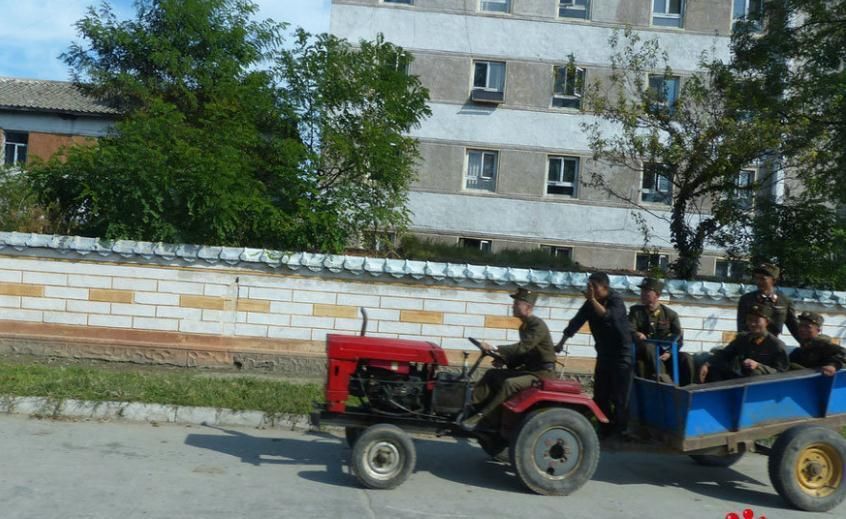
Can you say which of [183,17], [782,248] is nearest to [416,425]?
[782,248]

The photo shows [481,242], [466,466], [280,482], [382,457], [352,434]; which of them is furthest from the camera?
[481,242]

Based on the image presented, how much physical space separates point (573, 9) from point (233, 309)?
56.2 feet

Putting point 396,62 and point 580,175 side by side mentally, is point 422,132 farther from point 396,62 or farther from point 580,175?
point 396,62

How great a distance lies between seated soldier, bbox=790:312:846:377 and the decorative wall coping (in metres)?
3.84

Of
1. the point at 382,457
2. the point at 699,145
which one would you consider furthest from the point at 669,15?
the point at 382,457

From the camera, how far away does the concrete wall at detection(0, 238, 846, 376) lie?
10680 mm

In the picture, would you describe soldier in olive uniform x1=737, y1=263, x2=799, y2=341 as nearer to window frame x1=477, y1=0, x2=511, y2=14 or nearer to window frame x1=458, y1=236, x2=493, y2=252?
window frame x1=458, y1=236, x2=493, y2=252

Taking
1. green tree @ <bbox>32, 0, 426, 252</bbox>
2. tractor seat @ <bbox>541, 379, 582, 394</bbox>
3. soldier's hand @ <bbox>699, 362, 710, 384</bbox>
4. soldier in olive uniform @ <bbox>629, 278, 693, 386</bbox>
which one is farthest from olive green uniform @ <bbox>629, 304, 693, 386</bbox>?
green tree @ <bbox>32, 0, 426, 252</bbox>

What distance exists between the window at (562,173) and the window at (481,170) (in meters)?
1.66

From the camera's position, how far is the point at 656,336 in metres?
7.80

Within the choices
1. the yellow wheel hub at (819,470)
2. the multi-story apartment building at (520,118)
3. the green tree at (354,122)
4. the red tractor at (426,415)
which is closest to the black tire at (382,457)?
the red tractor at (426,415)

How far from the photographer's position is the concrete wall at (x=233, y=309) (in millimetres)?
10680

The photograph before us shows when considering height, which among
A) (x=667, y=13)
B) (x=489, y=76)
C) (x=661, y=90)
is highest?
(x=667, y=13)

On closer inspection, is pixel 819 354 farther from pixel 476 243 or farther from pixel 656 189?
pixel 476 243
